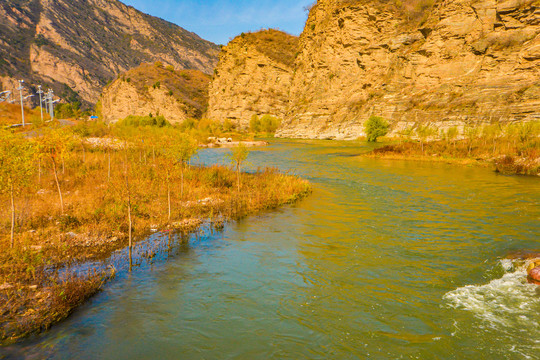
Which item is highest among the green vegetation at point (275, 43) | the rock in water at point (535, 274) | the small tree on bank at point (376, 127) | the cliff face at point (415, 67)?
the green vegetation at point (275, 43)

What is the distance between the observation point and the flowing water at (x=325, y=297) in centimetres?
784

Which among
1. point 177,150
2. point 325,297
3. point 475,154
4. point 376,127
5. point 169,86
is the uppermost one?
point 169,86

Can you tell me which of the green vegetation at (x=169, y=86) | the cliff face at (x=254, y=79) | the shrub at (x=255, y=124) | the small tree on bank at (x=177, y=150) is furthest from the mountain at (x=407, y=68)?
the small tree on bank at (x=177, y=150)

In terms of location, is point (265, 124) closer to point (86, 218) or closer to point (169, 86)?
point (169, 86)

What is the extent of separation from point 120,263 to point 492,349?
12.8m

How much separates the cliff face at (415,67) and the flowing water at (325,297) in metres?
57.5

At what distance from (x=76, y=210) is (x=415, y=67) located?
291 feet

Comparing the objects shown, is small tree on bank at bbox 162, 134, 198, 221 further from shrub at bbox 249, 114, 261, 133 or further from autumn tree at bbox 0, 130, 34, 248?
shrub at bbox 249, 114, 261, 133

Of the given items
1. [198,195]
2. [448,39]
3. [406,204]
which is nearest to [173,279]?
[198,195]

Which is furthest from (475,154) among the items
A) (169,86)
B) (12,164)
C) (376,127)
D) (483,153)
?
(169,86)

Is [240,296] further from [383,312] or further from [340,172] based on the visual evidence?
[340,172]

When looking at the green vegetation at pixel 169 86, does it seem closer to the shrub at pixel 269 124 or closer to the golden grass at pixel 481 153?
the shrub at pixel 269 124

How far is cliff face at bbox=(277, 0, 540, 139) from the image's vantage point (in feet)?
205

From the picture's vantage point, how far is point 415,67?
83125 millimetres
